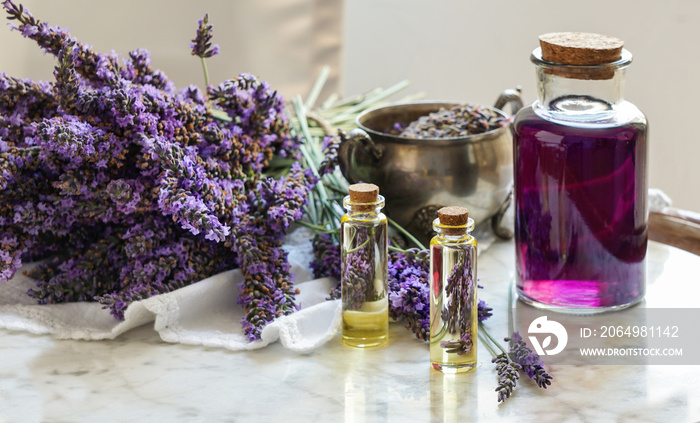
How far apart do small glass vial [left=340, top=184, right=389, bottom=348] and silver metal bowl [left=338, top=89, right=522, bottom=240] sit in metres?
0.16

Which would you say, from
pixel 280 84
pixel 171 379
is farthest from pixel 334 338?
pixel 280 84

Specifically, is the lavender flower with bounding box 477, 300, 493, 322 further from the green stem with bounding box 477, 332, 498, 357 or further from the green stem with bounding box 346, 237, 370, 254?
→ the green stem with bounding box 346, 237, 370, 254

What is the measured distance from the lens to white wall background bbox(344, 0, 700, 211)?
77.8 inches

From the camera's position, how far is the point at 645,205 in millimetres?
859

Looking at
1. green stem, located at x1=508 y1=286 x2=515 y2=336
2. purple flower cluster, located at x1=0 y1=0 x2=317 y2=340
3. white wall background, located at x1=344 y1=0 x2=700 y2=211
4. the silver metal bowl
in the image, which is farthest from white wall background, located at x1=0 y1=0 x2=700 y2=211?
green stem, located at x1=508 y1=286 x2=515 y2=336

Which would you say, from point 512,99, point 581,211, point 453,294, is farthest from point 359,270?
point 512,99

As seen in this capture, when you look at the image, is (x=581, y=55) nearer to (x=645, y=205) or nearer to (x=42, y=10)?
(x=645, y=205)

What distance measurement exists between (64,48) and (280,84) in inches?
39.0

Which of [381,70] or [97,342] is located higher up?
[381,70]

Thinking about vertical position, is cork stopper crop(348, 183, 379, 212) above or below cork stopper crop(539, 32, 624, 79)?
below

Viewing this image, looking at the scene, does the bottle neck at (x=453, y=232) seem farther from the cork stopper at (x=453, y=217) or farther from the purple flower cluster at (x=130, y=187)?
the purple flower cluster at (x=130, y=187)

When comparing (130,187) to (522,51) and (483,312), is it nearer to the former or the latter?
(483,312)

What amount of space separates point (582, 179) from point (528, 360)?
0.66 ft

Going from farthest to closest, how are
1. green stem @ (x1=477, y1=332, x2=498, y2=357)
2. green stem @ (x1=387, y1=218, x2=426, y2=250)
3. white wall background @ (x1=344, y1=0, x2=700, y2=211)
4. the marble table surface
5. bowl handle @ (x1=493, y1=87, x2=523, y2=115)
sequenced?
1. white wall background @ (x1=344, y1=0, x2=700, y2=211)
2. bowl handle @ (x1=493, y1=87, x2=523, y2=115)
3. green stem @ (x1=387, y1=218, x2=426, y2=250)
4. green stem @ (x1=477, y1=332, x2=498, y2=357)
5. the marble table surface
